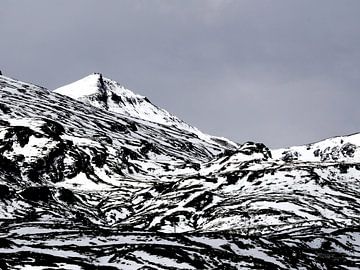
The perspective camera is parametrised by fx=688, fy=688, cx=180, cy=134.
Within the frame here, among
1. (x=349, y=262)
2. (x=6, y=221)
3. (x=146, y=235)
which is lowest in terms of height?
(x=349, y=262)

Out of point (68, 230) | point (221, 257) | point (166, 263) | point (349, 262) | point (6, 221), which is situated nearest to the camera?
point (166, 263)

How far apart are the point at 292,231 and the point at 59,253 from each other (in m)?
79.7

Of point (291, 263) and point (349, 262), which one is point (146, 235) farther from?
point (349, 262)

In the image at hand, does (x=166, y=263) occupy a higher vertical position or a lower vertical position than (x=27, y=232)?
lower

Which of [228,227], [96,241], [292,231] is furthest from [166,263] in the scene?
[228,227]

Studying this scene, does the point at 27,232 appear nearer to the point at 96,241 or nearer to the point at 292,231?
the point at 96,241

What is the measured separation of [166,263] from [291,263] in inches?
934

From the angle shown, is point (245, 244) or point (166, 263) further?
point (245, 244)

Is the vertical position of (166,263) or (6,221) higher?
(6,221)

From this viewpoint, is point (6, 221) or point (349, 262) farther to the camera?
point (6, 221)

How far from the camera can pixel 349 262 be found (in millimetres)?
123750

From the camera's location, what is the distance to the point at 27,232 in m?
136

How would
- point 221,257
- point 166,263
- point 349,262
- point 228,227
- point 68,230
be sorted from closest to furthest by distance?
point 166,263, point 221,257, point 349,262, point 68,230, point 228,227

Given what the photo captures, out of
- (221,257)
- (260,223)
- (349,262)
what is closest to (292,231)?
(260,223)
